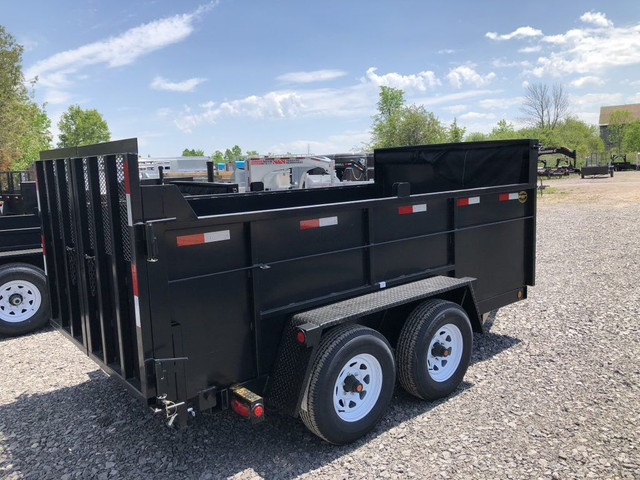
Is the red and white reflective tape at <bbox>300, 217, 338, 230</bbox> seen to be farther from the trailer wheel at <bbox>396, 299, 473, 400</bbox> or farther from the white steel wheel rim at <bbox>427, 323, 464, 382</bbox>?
the white steel wheel rim at <bbox>427, 323, 464, 382</bbox>

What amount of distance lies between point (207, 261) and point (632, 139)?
76.3 meters

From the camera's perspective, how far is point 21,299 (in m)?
6.46

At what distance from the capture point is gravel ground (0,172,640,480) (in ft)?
11.2

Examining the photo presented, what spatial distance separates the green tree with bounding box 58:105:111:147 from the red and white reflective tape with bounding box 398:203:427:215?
59.7 meters

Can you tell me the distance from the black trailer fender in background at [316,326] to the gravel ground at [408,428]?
48cm

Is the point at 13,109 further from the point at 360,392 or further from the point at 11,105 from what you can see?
the point at 360,392

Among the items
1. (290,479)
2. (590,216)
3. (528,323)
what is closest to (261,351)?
(290,479)

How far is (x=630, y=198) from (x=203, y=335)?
23.1 meters

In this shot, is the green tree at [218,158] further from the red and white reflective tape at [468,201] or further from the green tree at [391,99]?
the red and white reflective tape at [468,201]

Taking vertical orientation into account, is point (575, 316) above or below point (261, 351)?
below

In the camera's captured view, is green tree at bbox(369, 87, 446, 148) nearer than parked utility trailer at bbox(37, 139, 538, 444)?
No

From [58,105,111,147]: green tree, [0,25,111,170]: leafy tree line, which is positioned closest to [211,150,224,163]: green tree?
[58,105,111,147]: green tree

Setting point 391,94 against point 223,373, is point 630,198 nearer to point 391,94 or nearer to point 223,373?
point 223,373

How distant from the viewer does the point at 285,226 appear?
3.54 m
